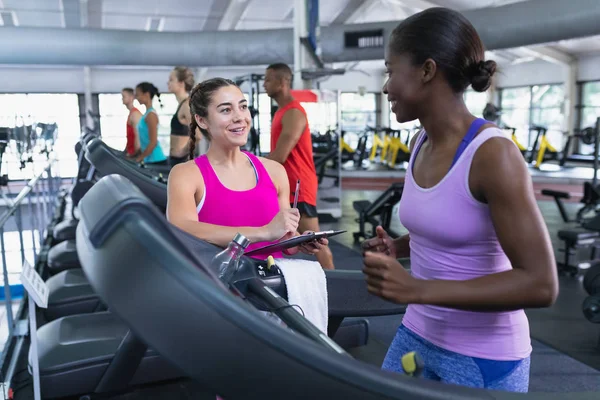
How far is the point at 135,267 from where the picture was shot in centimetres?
49

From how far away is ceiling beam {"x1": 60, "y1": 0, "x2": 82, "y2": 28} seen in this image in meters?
9.98

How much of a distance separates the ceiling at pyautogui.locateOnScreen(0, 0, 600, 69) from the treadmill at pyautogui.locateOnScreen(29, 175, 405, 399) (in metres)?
8.75

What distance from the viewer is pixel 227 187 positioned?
1703mm

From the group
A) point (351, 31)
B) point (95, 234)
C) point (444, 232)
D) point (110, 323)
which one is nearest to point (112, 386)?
point (95, 234)

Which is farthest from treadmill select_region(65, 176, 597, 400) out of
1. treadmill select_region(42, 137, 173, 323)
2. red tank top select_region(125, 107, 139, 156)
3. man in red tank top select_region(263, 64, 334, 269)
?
A: red tank top select_region(125, 107, 139, 156)

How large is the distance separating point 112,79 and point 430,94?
1380cm

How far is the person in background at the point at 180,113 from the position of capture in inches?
174

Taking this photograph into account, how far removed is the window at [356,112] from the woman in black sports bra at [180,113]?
12.8 metres

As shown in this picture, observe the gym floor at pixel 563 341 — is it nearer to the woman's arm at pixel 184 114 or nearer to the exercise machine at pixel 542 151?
the woman's arm at pixel 184 114

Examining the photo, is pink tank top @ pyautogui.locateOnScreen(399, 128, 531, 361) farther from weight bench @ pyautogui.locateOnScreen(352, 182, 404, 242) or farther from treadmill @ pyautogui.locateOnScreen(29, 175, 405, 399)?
weight bench @ pyautogui.locateOnScreen(352, 182, 404, 242)

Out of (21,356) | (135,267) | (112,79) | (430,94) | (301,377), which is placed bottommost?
(21,356)

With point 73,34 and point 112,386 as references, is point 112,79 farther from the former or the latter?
point 112,386

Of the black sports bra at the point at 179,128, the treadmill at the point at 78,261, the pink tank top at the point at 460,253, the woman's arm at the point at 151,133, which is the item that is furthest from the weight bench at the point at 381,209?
A: the pink tank top at the point at 460,253

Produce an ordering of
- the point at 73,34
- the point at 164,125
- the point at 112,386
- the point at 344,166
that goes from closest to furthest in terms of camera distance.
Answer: the point at 112,386 < the point at 73,34 < the point at 344,166 < the point at 164,125
